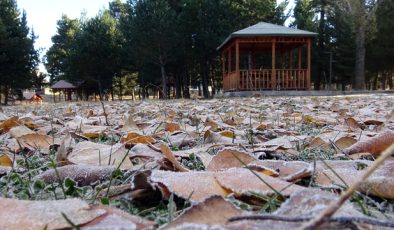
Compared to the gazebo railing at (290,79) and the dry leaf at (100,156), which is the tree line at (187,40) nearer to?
the gazebo railing at (290,79)

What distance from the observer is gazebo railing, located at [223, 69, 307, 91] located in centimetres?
1477

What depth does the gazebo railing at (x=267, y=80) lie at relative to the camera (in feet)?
48.4

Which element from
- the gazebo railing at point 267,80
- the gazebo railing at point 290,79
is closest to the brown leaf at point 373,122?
the gazebo railing at point 267,80

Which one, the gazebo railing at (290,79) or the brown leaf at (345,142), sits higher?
the gazebo railing at (290,79)

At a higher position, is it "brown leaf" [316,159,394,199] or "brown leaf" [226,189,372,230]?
"brown leaf" [226,189,372,230]

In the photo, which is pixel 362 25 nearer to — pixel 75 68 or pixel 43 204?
pixel 75 68

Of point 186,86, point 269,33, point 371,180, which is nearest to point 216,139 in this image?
point 371,180

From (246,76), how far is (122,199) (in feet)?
46.7

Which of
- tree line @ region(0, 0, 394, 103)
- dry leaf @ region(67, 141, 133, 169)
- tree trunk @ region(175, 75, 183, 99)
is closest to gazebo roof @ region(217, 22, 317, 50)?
tree line @ region(0, 0, 394, 103)

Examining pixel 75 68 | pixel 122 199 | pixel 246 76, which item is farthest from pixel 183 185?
pixel 75 68

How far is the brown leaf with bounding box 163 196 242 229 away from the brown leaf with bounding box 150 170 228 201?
0.15 m

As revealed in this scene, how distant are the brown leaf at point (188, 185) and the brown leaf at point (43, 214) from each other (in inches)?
6.4

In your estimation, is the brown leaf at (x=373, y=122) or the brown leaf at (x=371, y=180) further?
the brown leaf at (x=373, y=122)

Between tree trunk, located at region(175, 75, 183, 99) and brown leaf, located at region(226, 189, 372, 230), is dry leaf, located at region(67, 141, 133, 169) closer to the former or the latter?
brown leaf, located at region(226, 189, 372, 230)
